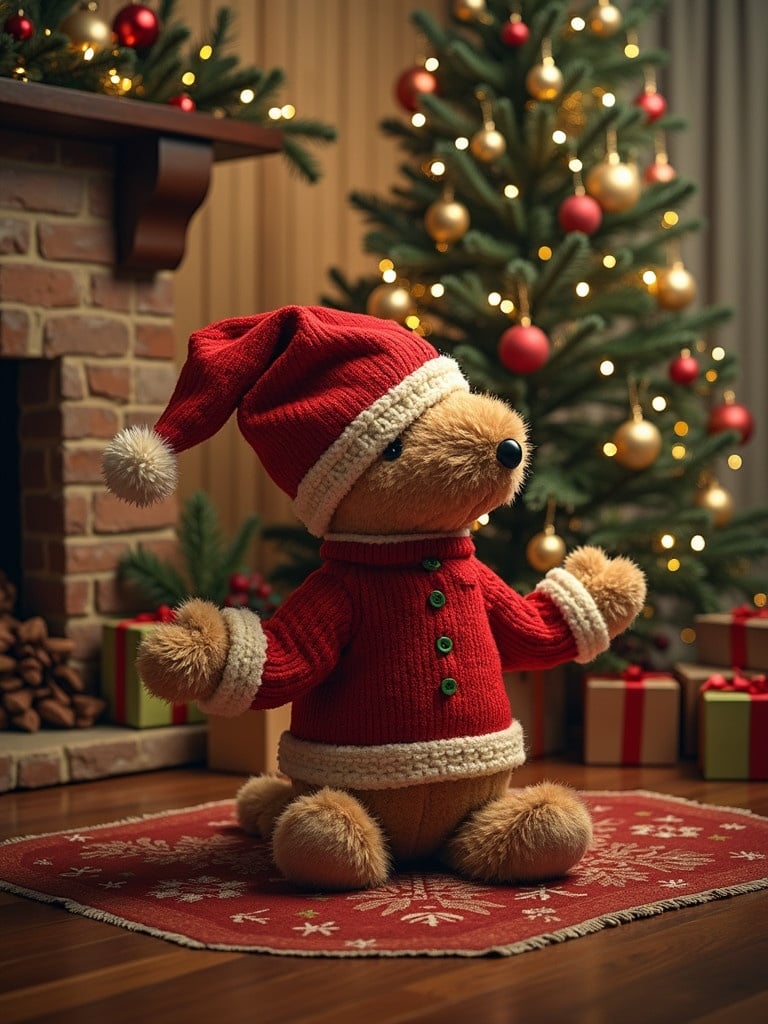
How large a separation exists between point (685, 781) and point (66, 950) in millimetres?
1381

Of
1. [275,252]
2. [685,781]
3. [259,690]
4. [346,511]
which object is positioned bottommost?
[685,781]

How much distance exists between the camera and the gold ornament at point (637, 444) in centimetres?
300

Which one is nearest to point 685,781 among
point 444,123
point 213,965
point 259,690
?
point 259,690

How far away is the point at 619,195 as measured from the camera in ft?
10.1

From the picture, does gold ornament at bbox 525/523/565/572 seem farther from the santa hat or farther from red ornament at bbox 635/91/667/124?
red ornament at bbox 635/91/667/124

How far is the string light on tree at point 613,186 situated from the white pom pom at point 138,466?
153 cm

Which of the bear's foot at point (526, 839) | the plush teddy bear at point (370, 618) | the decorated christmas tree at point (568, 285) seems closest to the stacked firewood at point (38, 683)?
the decorated christmas tree at point (568, 285)

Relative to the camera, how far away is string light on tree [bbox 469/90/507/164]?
310cm

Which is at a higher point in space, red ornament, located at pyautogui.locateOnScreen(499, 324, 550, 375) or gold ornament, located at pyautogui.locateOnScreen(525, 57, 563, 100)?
gold ornament, located at pyautogui.locateOnScreen(525, 57, 563, 100)

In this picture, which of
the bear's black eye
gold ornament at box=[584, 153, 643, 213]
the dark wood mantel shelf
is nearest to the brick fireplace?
the dark wood mantel shelf

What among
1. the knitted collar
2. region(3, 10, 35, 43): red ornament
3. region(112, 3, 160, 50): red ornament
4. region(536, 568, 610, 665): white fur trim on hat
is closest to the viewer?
the knitted collar

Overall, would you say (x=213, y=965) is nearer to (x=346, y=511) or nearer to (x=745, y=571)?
(x=346, y=511)

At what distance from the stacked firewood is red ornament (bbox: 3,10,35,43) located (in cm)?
114

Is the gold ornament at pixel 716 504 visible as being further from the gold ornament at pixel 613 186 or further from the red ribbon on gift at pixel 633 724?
the gold ornament at pixel 613 186
